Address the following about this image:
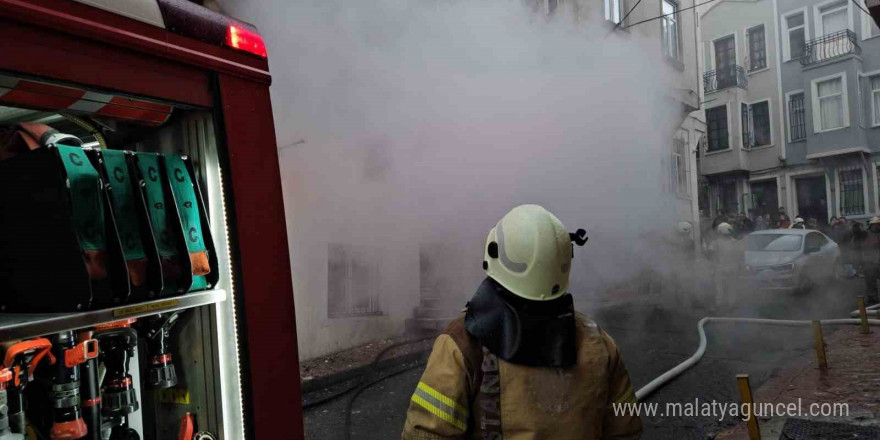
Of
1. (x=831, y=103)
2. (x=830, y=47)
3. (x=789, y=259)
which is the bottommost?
(x=789, y=259)

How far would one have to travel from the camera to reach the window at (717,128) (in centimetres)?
2462

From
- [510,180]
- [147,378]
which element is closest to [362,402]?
[510,180]

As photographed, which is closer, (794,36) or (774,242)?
(774,242)

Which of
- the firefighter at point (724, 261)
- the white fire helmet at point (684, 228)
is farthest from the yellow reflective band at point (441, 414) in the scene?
the white fire helmet at point (684, 228)

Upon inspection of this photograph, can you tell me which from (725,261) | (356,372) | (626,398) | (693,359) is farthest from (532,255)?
(725,261)

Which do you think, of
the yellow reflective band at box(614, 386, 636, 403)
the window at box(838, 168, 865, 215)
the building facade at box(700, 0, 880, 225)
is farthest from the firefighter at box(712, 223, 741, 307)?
the building facade at box(700, 0, 880, 225)

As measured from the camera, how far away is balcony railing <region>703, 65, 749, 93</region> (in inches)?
949

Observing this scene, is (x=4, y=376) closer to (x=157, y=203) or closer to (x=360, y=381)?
(x=157, y=203)

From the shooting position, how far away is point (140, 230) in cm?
140

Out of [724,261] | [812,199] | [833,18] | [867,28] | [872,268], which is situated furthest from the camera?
[812,199]

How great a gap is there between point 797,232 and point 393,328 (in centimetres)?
946

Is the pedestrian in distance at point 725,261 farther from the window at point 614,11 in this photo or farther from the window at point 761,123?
the window at point 761,123

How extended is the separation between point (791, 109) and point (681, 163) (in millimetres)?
13913

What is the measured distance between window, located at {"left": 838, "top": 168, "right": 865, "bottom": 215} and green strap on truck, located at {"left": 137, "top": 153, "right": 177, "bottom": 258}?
82.5 ft
